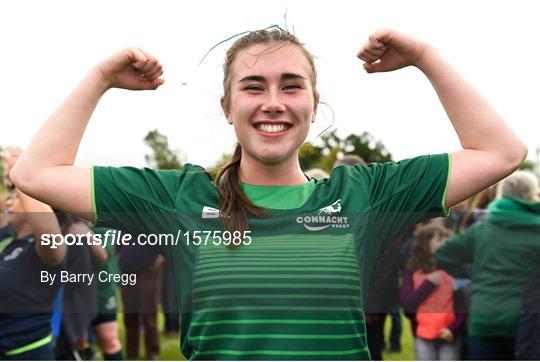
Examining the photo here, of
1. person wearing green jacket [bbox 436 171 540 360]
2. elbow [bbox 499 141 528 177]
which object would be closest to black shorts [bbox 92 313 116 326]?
person wearing green jacket [bbox 436 171 540 360]

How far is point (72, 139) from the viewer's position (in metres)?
2.38

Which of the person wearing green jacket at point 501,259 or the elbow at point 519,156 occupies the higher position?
the elbow at point 519,156

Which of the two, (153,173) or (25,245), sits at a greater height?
(153,173)

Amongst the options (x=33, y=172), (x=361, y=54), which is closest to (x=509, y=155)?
(x=361, y=54)

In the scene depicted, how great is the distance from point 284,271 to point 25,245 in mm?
2848

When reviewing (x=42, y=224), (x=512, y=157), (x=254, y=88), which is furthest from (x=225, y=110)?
(x=42, y=224)

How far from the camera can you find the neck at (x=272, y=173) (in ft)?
7.71

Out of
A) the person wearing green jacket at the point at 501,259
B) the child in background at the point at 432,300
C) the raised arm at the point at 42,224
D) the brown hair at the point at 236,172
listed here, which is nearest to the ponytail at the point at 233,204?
the brown hair at the point at 236,172

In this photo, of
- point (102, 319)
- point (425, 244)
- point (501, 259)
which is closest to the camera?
point (501, 259)

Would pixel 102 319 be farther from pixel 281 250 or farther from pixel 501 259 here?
pixel 281 250

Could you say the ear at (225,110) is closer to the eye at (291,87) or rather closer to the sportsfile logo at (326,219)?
the eye at (291,87)

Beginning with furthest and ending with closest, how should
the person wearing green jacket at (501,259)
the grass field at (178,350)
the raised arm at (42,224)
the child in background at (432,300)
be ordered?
the grass field at (178,350)
the child in background at (432,300)
the person wearing green jacket at (501,259)
the raised arm at (42,224)

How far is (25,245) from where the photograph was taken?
4.62 metres

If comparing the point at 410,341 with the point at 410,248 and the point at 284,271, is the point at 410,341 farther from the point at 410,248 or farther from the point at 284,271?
the point at 284,271
